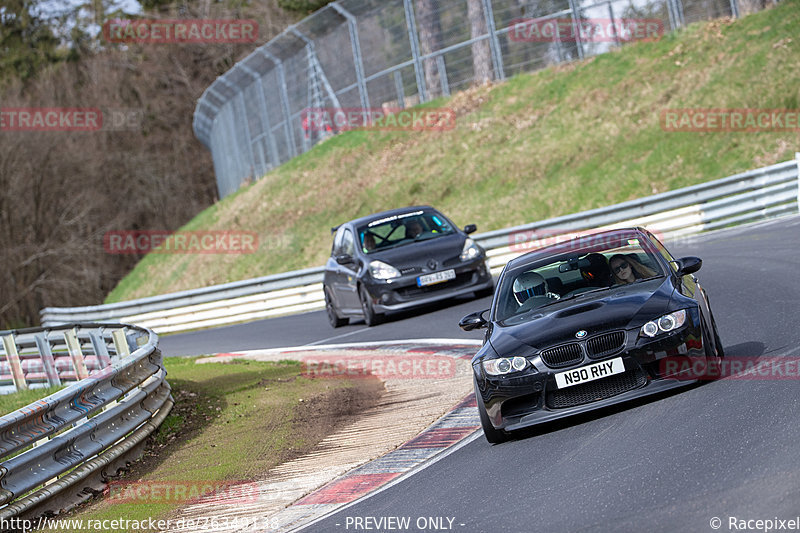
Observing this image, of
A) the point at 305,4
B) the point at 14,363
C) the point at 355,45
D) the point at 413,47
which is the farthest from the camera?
the point at 305,4

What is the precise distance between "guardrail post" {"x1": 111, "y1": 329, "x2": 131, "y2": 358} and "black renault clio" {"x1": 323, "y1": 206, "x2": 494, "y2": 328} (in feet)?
13.5

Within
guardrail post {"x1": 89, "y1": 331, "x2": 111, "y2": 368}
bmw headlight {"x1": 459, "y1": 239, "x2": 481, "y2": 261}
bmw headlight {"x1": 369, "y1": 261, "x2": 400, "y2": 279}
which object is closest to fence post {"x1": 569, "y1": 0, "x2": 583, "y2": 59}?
bmw headlight {"x1": 459, "y1": 239, "x2": 481, "y2": 261}

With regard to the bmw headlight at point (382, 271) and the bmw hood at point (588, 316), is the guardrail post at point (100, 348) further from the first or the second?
the bmw hood at point (588, 316)

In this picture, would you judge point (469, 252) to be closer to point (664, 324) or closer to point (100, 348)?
point (100, 348)

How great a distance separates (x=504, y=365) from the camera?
24.8 ft

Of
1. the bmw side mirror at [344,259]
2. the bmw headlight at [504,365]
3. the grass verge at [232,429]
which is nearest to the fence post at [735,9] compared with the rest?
the bmw side mirror at [344,259]

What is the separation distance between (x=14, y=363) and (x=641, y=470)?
12.8 metres

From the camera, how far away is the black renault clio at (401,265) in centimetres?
1612

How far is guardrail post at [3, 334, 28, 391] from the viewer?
16.6m

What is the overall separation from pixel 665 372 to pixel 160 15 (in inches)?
2659

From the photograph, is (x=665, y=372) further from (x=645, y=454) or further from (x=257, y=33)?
(x=257, y=33)

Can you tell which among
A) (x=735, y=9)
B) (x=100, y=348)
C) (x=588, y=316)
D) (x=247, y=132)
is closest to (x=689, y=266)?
(x=588, y=316)

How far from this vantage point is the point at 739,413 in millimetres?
6742

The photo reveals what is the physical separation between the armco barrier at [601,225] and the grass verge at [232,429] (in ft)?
28.6
